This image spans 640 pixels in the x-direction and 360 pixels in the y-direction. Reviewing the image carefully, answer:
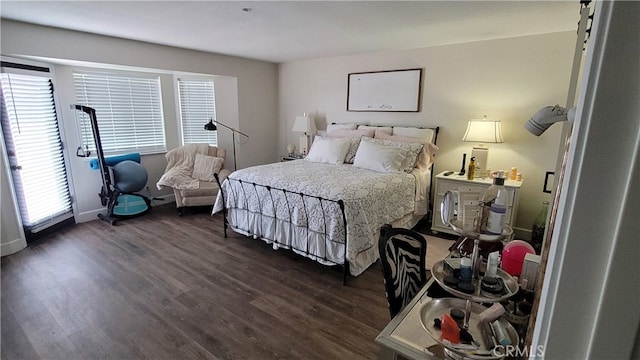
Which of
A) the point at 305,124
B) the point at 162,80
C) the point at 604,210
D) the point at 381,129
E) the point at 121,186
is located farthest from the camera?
the point at 305,124

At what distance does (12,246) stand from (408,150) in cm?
461

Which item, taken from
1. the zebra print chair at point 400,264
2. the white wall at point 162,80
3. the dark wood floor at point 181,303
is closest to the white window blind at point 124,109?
the white wall at point 162,80

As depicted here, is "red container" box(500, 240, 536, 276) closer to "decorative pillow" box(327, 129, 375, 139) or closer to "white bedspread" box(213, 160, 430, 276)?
"white bedspread" box(213, 160, 430, 276)

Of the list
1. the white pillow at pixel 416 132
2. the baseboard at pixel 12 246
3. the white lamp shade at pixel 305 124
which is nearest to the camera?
the baseboard at pixel 12 246

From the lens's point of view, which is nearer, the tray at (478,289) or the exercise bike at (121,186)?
the tray at (478,289)

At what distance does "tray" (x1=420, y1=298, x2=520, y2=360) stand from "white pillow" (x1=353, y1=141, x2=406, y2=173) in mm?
2573

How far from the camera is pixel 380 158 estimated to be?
3.76m

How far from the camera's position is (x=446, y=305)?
3.87 feet

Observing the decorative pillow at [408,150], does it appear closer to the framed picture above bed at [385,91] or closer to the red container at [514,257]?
the framed picture above bed at [385,91]

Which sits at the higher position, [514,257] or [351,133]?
[351,133]

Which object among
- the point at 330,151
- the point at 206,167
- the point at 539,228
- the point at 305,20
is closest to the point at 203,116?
the point at 206,167

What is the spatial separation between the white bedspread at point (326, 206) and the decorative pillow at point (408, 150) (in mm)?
121

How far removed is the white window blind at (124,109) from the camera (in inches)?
171

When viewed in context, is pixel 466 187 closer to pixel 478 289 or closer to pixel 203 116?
pixel 478 289
